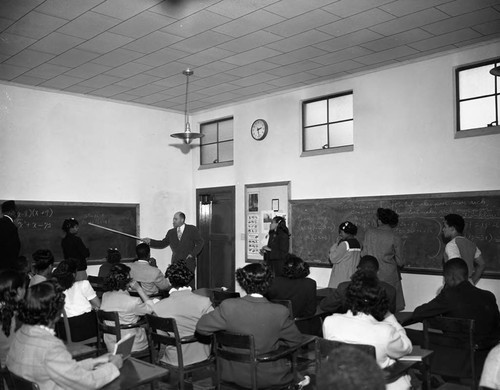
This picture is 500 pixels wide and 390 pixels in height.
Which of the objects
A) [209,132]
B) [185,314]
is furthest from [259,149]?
[185,314]

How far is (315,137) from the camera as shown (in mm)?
A: 6863

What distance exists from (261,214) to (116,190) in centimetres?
229

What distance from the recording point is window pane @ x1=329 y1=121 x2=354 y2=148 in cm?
645

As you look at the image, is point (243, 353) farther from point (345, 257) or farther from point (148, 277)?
point (345, 257)

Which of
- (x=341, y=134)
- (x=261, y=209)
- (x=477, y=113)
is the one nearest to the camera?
(x=477, y=113)

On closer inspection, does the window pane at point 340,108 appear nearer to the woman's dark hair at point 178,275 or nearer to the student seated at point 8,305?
the woman's dark hair at point 178,275

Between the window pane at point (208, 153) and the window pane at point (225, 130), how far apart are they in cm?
24

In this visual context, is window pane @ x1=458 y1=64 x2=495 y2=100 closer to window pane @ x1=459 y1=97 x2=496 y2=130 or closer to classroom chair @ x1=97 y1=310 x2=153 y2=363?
window pane @ x1=459 y1=97 x2=496 y2=130

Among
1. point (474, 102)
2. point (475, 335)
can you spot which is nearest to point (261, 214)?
point (474, 102)

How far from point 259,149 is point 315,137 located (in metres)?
0.99

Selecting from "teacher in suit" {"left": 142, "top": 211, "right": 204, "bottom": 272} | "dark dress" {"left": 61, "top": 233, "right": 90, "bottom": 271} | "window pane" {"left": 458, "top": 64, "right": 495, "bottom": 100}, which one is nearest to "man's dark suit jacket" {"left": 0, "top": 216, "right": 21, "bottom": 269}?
"dark dress" {"left": 61, "top": 233, "right": 90, "bottom": 271}

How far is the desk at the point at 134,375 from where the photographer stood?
214 centimetres

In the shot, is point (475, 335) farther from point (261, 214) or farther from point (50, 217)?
point (50, 217)

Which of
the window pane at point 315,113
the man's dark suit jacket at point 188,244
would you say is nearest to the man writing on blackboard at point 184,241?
the man's dark suit jacket at point 188,244
